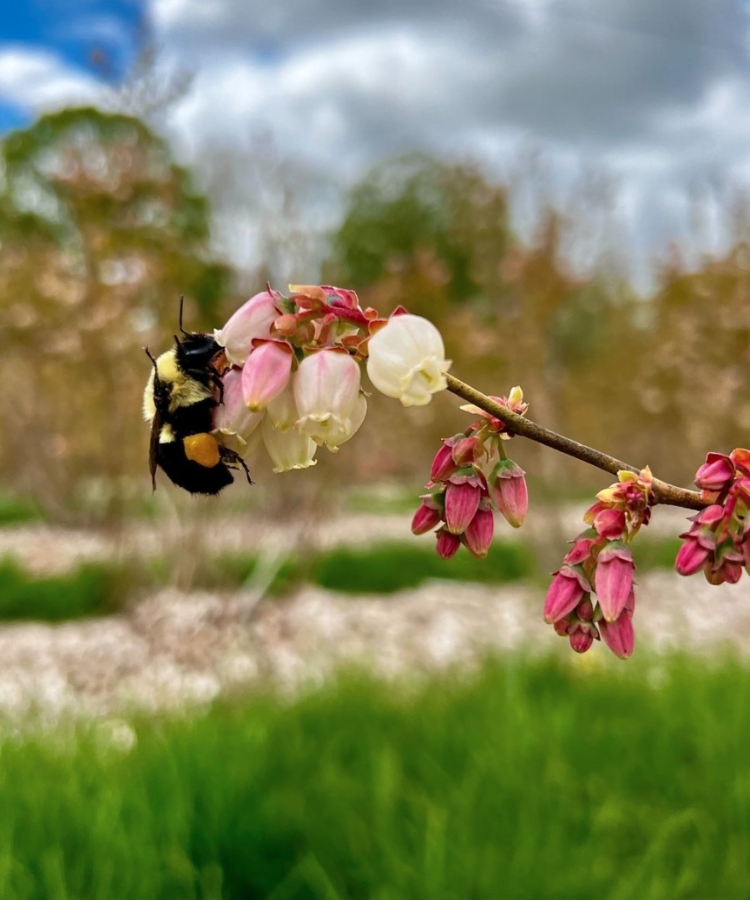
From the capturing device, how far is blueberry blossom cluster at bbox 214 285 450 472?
0.88 meters

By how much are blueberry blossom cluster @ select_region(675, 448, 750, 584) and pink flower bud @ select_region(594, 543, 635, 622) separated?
52 millimetres

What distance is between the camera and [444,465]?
1005mm

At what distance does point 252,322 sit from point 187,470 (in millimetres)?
214

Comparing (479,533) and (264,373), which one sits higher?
(264,373)

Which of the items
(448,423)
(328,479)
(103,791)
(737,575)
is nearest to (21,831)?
(103,791)

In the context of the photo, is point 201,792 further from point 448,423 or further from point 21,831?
point 448,423

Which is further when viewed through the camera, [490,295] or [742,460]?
[490,295]

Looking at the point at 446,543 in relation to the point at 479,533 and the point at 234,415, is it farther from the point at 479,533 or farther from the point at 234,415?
the point at 234,415

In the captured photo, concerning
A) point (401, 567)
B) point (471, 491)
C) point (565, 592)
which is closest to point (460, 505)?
point (471, 491)

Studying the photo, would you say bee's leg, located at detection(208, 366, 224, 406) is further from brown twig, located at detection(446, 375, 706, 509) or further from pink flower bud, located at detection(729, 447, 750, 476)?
pink flower bud, located at detection(729, 447, 750, 476)

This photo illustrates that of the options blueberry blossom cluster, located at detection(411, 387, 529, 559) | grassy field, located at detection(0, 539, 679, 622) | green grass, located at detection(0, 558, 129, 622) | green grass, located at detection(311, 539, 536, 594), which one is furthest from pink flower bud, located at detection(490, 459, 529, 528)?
green grass, located at detection(311, 539, 536, 594)

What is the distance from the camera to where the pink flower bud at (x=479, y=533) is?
3.26 feet

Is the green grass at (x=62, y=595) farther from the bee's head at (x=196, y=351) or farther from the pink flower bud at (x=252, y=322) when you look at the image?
the pink flower bud at (x=252, y=322)

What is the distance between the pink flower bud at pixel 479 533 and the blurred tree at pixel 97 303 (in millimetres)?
6844
